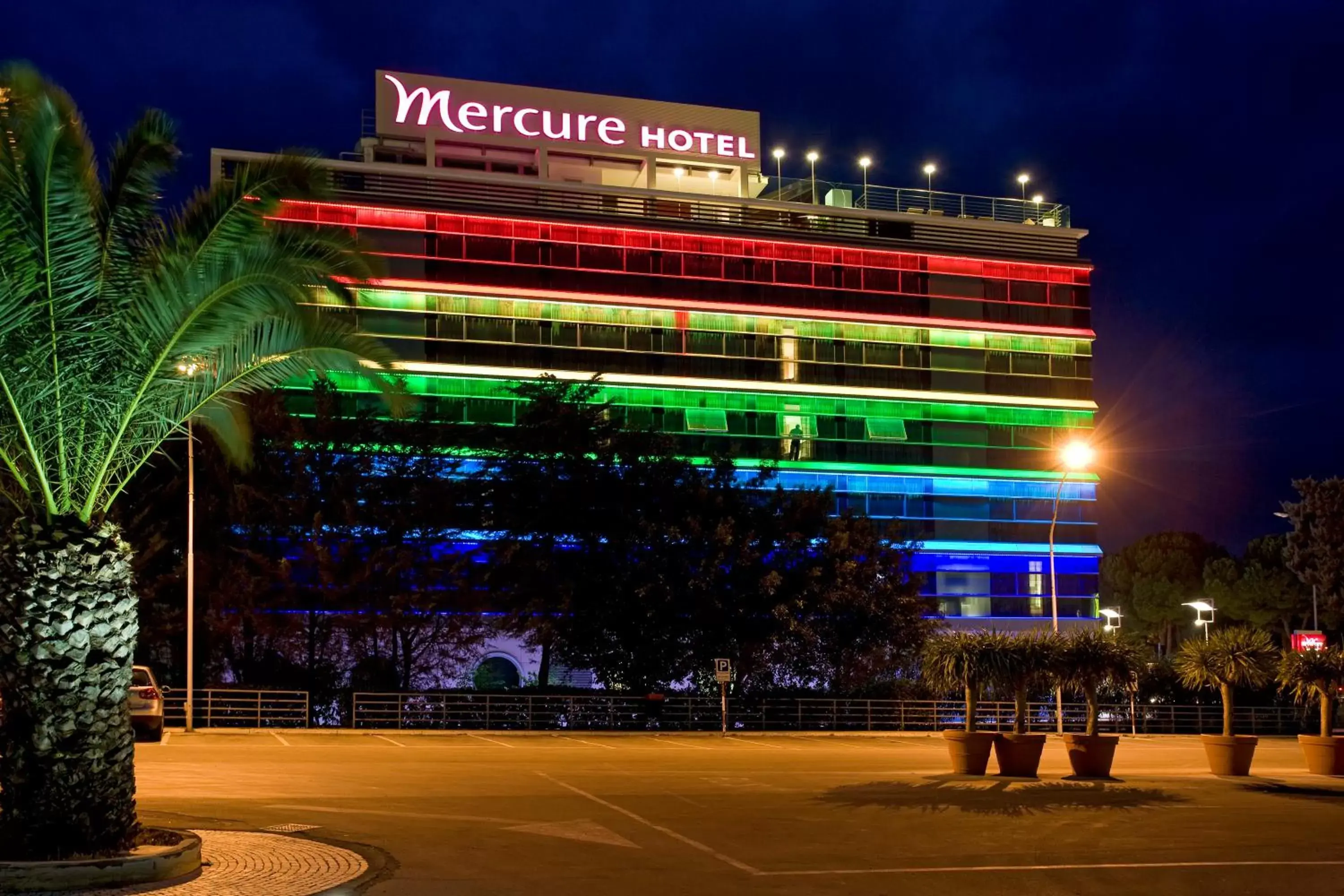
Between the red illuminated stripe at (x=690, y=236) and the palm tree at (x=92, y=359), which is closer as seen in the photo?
the palm tree at (x=92, y=359)

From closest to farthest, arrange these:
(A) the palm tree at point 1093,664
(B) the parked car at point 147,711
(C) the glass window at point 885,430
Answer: (A) the palm tree at point 1093,664, (B) the parked car at point 147,711, (C) the glass window at point 885,430

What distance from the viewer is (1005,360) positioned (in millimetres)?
90625

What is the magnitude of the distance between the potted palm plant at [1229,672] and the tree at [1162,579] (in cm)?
9038

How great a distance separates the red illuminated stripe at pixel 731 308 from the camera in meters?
78.8

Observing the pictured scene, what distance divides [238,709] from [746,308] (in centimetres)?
4822

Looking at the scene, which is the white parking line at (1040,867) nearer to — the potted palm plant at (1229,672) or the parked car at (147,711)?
the potted palm plant at (1229,672)

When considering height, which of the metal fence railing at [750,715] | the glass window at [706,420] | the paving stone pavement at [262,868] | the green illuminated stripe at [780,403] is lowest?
the metal fence railing at [750,715]

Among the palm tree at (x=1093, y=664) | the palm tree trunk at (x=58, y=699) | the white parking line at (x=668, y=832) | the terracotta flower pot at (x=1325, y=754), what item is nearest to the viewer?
the palm tree trunk at (x=58, y=699)

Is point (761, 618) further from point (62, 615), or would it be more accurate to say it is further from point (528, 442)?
point (62, 615)

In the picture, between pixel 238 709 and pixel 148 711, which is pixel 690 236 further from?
pixel 148 711

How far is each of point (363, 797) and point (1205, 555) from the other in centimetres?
11385

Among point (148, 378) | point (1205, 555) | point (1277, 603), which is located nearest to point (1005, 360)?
point (1277, 603)

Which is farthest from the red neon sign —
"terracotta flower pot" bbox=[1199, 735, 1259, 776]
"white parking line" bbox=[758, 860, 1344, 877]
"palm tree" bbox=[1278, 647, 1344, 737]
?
"white parking line" bbox=[758, 860, 1344, 877]

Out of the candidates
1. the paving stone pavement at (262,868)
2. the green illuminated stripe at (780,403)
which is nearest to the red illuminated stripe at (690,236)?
the green illuminated stripe at (780,403)
